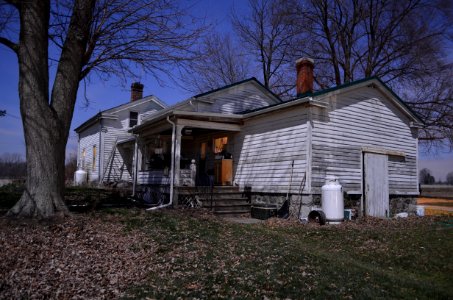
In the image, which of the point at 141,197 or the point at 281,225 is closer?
the point at 281,225

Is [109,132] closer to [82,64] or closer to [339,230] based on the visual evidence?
[82,64]

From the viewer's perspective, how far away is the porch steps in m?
12.1

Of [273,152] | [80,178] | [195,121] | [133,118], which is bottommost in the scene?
[80,178]

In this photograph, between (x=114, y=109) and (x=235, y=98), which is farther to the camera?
(x=114, y=109)

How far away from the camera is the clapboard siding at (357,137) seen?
37.7 feet

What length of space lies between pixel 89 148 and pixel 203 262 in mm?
22830

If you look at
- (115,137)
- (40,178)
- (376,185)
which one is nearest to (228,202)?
(376,185)

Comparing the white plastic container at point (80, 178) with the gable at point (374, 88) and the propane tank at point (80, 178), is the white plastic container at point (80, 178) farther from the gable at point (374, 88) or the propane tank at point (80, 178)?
the gable at point (374, 88)

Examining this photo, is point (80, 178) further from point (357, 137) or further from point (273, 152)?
point (357, 137)

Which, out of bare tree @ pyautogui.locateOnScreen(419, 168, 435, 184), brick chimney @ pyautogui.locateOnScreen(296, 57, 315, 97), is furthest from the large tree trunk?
bare tree @ pyautogui.locateOnScreen(419, 168, 435, 184)

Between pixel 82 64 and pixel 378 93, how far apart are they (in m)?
10.1

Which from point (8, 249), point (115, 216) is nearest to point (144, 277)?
point (8, 249)

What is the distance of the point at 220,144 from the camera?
15781 mm

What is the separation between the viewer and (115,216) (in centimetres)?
847
